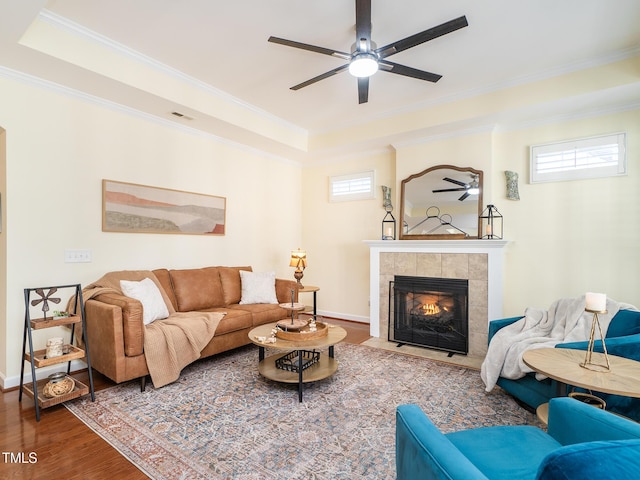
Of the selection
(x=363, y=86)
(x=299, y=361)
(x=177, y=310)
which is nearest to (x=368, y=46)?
(x=363, y=86)

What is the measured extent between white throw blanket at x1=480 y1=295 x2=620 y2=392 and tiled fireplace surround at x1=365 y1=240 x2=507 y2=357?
2.92 ft

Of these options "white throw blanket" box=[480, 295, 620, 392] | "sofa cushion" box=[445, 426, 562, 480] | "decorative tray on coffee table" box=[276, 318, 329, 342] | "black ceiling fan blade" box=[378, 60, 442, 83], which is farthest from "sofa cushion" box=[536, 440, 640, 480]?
"black ceiling fan blade" box=[378, 60, 442, 83]

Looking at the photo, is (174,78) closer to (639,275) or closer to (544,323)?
(544,323)

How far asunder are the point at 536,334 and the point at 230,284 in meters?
3.45

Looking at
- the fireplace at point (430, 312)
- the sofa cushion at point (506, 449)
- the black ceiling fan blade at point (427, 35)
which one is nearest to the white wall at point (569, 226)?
the fireplace at point (430, 312)

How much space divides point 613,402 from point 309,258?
444cm

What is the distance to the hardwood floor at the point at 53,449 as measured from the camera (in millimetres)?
1851

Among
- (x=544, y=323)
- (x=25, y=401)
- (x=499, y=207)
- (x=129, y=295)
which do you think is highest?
(x=499, y=207)

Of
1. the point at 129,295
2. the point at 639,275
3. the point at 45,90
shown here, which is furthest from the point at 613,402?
the point at 45,90

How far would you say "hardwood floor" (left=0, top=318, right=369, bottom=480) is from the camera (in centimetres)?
185

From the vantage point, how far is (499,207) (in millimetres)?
4188

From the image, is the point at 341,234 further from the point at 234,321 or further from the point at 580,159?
the point at 580,159

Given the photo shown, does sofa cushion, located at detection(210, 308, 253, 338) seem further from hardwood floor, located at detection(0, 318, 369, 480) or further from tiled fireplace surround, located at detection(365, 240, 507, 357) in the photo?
tiled fireplace surround, located at detection(365, 240, 507, 357)

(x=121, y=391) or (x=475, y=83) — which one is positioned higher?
(x=475, y=83)
